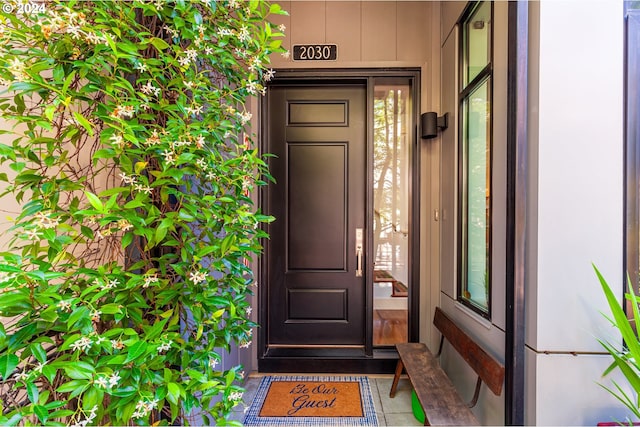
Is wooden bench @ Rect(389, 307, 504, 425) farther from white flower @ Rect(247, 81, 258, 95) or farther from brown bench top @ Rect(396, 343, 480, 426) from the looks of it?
white flower @ Rect(247, 81, 258, 95)

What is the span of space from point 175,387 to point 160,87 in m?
A: 0.84

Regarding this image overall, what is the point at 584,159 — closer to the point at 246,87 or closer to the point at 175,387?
the point at 246,87

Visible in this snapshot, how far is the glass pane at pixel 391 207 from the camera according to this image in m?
2.60

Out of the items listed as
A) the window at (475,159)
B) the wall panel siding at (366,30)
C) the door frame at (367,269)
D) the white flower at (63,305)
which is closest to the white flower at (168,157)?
the white flower at (63,305)

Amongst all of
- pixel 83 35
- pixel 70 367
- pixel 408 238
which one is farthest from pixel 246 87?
pixel 408 238

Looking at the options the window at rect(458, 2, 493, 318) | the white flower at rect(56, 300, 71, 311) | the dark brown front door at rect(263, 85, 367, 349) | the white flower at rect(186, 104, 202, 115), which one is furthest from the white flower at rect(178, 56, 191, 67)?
the dark brown front door at rect(263, 85, 367, 349)

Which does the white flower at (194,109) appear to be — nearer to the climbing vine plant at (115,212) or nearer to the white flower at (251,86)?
the climbing vine plant at (115,212)

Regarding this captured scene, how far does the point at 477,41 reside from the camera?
1.81 metres

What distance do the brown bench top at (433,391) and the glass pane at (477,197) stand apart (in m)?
0.52

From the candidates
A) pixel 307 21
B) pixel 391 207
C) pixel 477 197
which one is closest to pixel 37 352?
pixel 477 197

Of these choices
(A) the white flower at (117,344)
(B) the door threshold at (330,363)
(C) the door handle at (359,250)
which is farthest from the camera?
(C) the door handle at (359,250)

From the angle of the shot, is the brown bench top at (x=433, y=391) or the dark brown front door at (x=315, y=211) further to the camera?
the dark brown front door at (x=315, y=211)

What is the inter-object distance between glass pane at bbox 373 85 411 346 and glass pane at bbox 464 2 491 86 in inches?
26.2

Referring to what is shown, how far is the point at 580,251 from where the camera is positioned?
4.00ft
